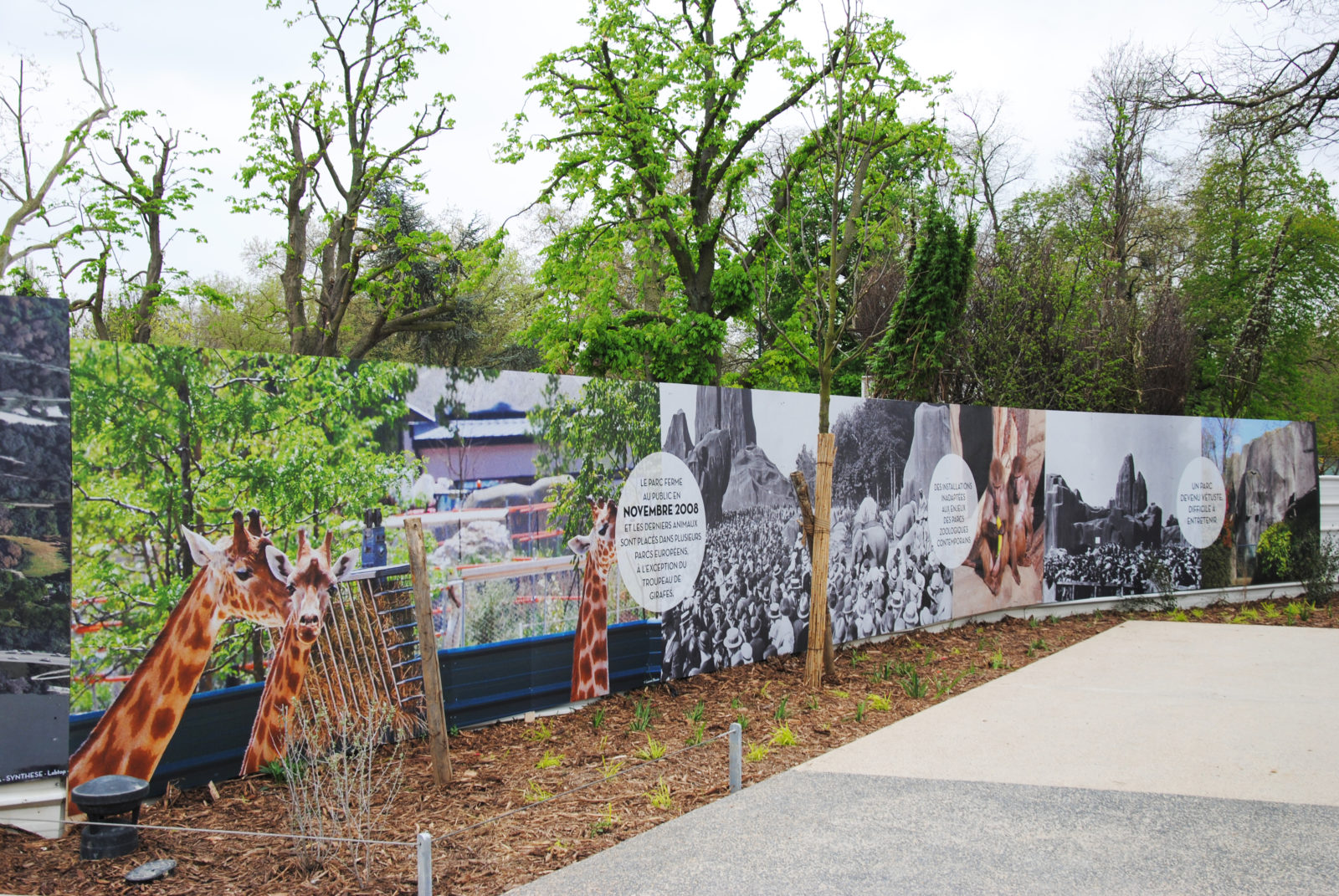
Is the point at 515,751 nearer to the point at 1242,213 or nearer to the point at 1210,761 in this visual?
the point at 1210,761

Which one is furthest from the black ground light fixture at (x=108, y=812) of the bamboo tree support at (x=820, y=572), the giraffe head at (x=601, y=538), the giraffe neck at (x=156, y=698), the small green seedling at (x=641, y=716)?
the bamboo tree support at (x=820, y=572)

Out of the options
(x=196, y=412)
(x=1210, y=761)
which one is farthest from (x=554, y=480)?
(x=1210, y=761)

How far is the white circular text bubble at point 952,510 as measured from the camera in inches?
402

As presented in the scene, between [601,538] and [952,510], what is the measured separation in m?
5.03

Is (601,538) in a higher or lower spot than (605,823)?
higher

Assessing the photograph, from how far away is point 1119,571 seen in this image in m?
12.4

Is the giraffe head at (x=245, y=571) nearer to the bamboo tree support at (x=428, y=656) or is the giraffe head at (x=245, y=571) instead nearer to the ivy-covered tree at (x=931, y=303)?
the bamboo tree support at (x=428, y=656)

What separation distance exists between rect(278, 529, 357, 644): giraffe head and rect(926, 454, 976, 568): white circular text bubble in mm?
6632

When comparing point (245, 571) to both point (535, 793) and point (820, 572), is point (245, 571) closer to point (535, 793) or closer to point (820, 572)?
point (535, 793)

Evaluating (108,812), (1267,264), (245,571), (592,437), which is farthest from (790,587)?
(1267,264)

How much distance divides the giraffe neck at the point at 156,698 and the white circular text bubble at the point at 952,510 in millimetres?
7323

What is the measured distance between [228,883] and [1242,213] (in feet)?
101

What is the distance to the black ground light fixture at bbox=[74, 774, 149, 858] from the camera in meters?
4.05

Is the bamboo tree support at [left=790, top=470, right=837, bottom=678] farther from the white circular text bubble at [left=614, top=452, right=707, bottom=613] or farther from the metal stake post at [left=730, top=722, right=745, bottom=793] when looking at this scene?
the metal stake post at [left=730, top=722, right=745, bottom=793]
